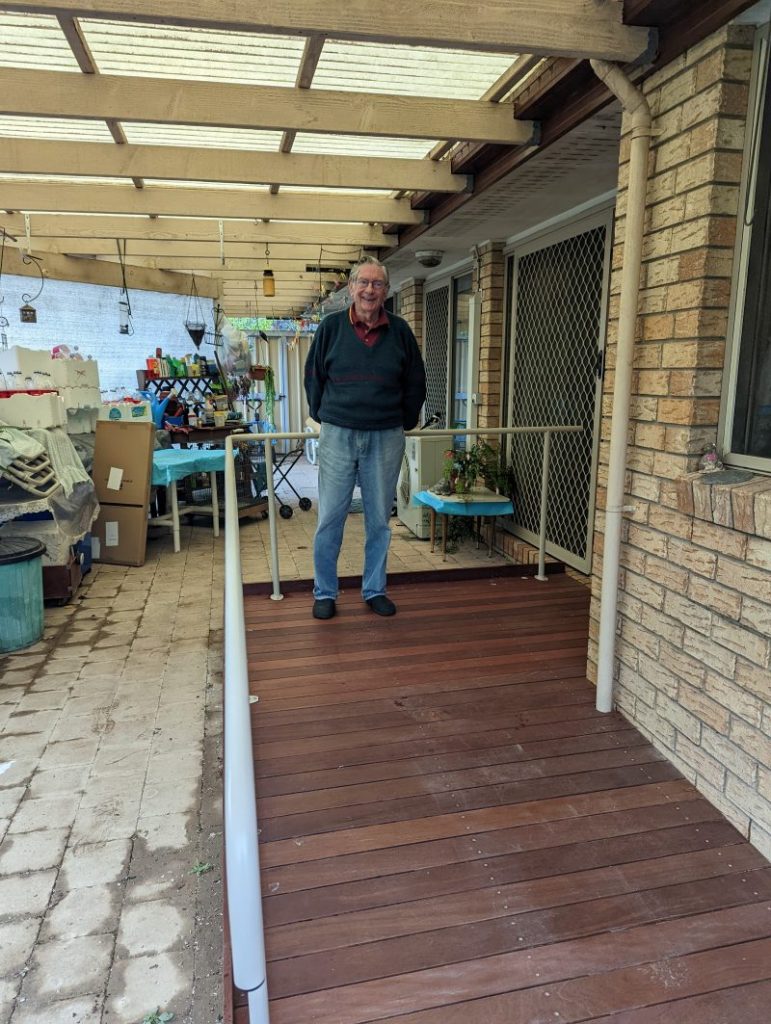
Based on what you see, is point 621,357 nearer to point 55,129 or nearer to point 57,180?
point 55,129

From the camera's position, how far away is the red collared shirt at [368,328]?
2.90m

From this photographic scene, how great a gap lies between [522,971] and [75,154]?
370 cm

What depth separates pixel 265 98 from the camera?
2.61 m

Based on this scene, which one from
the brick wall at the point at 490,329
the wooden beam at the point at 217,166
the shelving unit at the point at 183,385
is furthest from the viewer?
the shelving unit at the point at 183,385

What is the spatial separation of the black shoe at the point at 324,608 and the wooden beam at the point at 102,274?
4.75 meters

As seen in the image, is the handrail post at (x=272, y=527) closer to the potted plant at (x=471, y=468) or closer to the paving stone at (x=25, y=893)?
the potted plant at (x=471, y=468)

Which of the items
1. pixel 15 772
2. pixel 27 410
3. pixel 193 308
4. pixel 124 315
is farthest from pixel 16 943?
pixel 193 308

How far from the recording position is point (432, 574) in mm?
3836

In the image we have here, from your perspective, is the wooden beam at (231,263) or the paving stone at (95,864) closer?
the paving stone at (95,864)

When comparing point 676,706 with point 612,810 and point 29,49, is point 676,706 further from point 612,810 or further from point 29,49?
point 29,49

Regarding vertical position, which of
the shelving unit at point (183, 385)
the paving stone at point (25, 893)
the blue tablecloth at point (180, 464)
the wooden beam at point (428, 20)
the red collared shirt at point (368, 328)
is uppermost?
the wooden beam at point (428, 20)

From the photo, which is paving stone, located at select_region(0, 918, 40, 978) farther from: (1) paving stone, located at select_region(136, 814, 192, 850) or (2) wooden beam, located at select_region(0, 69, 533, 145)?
(2) wooden beam, located at select_region(0, 69, 533, 145)

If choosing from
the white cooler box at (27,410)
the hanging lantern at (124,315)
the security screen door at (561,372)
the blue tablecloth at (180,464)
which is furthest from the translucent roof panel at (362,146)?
the hanging lantern at (124,315)

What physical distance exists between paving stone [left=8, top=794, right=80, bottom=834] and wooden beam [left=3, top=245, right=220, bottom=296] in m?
5.30
